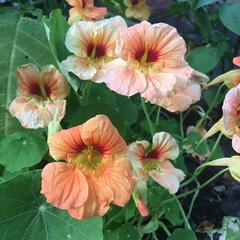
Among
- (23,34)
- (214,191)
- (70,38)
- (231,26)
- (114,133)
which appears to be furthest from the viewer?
(214,191)

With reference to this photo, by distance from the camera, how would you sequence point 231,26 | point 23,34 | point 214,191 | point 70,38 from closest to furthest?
point 70,38 < point 23,34 < point 231,26 < point 214,191

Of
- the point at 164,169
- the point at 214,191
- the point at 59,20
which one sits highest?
the point at 59,20

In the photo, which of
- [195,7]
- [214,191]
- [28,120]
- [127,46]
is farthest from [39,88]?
[214,191]

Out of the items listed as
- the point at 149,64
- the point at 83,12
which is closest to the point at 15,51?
the point at 83,12

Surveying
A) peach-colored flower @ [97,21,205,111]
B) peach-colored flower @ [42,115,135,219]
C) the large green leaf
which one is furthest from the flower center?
the large green leaf

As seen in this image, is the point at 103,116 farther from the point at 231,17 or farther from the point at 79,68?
the point at 231,17

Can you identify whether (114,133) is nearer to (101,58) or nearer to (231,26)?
(101,58)

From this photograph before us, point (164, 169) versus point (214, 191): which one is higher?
point (164, 169)

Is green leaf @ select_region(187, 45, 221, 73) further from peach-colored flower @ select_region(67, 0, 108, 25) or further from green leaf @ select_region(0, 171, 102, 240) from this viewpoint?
green leaf @ select_region(0, 171, 102, 240)
